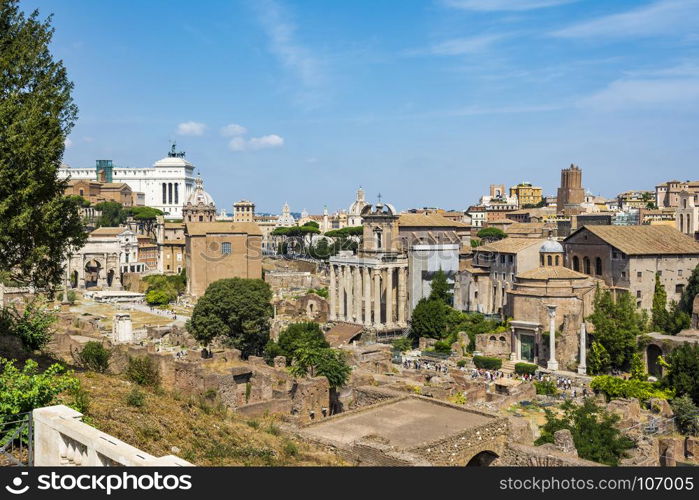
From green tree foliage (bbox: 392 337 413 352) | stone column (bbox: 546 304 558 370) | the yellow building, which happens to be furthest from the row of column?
the yellow building

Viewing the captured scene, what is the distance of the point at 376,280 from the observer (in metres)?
51.1

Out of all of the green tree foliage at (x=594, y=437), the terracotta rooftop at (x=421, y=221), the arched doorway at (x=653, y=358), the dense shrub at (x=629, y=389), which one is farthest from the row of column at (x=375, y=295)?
the green tree foliage at (x=594, y=437)

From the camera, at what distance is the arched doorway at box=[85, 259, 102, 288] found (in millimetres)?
80369

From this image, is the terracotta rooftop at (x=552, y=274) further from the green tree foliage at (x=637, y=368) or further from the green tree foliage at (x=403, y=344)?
the green tree foliage at (x=403, y=344)

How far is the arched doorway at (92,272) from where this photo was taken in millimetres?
80369

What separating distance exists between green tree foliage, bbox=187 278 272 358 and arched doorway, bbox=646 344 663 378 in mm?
21075

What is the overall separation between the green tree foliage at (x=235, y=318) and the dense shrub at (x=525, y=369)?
14.9m

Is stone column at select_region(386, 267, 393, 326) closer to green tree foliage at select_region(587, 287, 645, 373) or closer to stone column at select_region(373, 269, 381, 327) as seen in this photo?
stone column at select_region(373, 269, 381, 327)

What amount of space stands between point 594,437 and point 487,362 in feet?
55.5

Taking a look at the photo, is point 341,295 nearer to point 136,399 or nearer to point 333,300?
point 333,300

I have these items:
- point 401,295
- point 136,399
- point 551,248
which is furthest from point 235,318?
point 136,399
